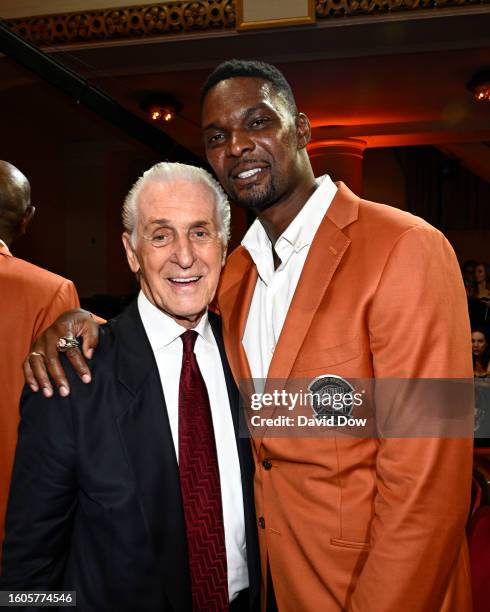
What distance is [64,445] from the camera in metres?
1.19

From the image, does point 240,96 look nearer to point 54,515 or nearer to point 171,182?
point 171,182

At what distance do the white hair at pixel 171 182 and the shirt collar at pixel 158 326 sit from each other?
0.17 metres

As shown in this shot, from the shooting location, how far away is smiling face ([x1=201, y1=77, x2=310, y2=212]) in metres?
1.45

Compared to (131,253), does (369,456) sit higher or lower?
lower

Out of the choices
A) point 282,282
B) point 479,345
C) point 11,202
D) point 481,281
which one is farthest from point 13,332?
point 481,281

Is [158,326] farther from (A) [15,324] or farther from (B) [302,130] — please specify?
(A) [15,324]

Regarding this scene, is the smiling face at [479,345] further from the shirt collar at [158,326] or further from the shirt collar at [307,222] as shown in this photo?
the shirt collar at [158,326]

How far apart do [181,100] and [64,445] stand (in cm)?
555

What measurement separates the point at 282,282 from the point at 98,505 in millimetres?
690

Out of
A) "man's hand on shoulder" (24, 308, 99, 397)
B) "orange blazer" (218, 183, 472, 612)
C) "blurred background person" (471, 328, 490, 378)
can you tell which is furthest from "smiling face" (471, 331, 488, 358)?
"man's hand on shoulder" (24, 308, 99, 397)

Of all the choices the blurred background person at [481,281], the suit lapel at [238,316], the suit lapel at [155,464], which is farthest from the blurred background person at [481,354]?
the blurred background person at [481,281]

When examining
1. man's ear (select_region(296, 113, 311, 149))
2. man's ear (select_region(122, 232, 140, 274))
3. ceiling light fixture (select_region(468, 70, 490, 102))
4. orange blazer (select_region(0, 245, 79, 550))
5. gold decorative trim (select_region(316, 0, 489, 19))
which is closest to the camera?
man's ear (select_region(122, 232, 140, 274))

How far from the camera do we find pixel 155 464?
123 centimetres

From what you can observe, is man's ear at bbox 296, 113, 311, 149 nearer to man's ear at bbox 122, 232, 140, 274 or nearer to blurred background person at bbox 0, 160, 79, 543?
man's ear at bbox 122, 232, 140, 274
